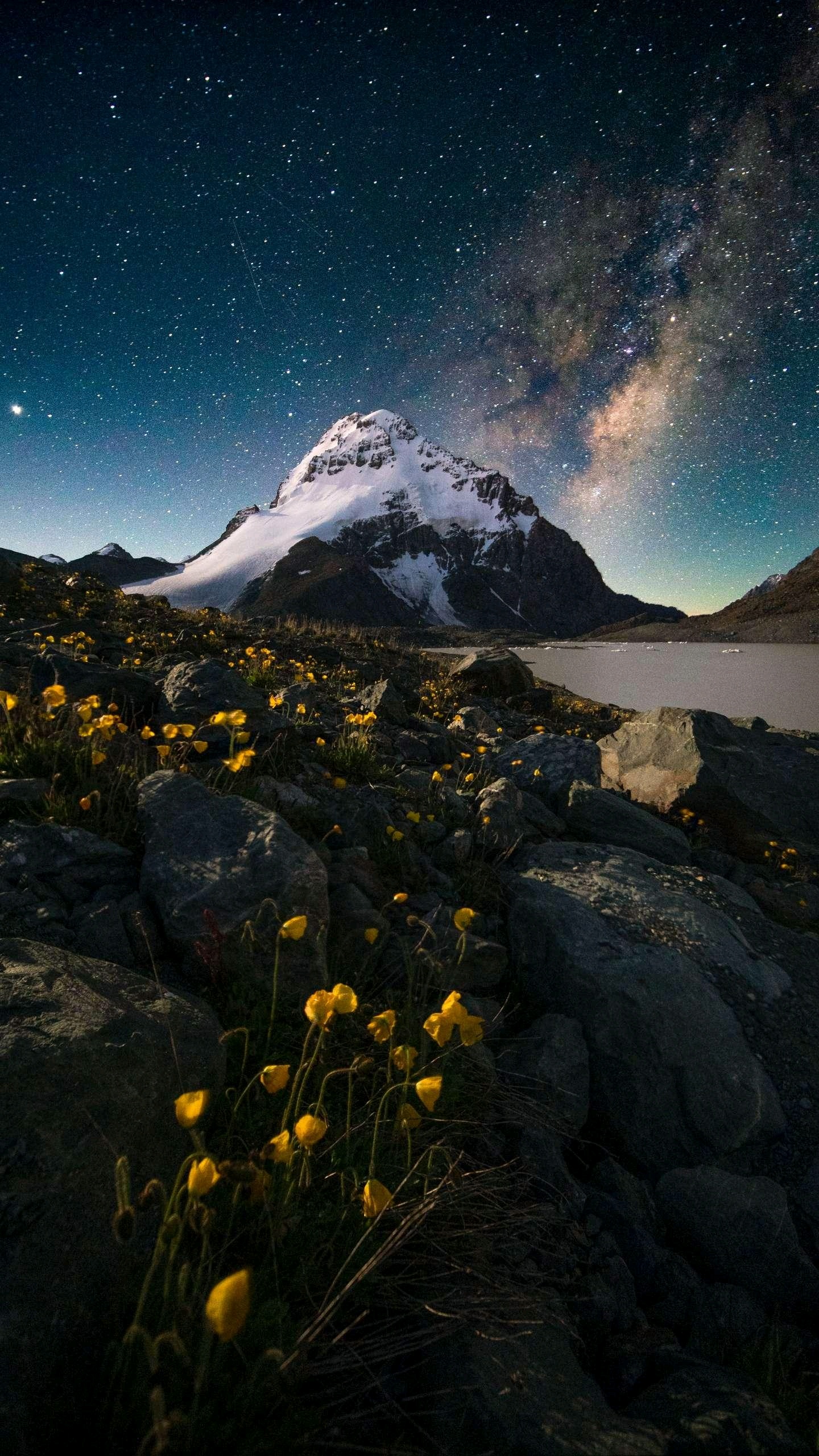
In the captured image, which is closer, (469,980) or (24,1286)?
(24,1286)

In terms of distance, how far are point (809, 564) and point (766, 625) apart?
70.6 m

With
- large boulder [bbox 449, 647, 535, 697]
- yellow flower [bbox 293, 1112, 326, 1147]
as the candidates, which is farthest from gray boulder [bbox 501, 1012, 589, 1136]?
large boulder [bbox 449, 647, 535, 697]

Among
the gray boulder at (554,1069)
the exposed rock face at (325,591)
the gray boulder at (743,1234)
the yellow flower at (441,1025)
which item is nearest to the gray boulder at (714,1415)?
the gray boulder at (743,1234)

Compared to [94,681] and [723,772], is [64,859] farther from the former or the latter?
[723,772]

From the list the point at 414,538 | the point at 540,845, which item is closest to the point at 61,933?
the point at 540,845

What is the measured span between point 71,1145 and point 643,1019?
2731 millimetres

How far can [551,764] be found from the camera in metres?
6.64

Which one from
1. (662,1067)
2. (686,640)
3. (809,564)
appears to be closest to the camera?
(662,1067)

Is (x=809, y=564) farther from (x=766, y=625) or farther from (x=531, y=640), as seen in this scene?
(x=531, y=640)

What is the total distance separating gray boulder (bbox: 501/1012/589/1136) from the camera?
2611mm

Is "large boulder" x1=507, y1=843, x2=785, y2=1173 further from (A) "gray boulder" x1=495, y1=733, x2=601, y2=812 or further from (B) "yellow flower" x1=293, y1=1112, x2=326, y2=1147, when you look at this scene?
(A) "gray boulder" x1=495, y1=733, x2=601, y2=812

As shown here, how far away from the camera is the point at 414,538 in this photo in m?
198

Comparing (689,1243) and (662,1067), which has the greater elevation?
(662,1067)

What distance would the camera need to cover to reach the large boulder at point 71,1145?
3.96 feet
